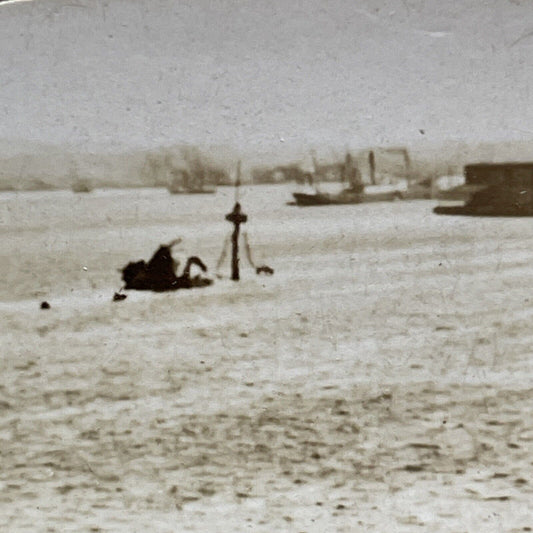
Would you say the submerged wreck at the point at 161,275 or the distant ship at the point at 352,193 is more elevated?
the distant ship at the point at 352,193

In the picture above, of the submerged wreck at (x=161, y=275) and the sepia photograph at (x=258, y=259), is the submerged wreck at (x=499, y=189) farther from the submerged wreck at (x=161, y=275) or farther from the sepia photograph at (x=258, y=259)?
the submerged wreck at (x=161, y=275)

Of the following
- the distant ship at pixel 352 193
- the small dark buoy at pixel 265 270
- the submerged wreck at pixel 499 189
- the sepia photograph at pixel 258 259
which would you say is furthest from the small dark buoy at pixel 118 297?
the submerged wreck at pixel 499 189

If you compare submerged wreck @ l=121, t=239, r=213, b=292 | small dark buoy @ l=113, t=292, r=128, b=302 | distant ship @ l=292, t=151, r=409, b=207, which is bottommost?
small dark buoy @ l=113, t=292, r=128, b=302

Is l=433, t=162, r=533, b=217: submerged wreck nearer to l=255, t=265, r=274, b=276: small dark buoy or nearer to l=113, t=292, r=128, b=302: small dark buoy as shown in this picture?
l=255, t=265, r=274, b=276: small dark buoy

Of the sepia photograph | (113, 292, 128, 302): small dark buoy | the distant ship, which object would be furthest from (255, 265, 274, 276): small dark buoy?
(113, 292, 128, 302): small dark buoy

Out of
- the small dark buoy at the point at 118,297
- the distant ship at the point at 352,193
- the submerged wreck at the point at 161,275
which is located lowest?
the small dark buoy at the point at 118,297

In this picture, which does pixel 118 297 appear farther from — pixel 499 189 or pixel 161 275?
pixel 499 189

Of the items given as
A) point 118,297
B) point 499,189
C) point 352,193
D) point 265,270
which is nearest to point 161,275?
point 118,297

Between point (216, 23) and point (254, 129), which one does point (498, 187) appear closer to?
point (254, 129)
